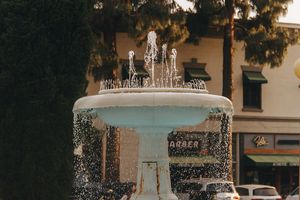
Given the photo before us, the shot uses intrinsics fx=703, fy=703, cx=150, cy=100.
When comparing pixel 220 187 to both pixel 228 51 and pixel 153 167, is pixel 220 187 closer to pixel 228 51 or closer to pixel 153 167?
pixel 228 51

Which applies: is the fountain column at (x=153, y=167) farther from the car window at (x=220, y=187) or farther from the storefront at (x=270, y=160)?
the storefront at (x=270, y=160)

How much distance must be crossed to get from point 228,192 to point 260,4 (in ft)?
35.1

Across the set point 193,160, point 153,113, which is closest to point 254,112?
point 193,160

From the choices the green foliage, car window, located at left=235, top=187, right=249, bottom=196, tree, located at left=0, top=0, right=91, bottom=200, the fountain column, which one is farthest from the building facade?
the fountain column

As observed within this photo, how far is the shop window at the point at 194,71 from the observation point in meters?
33.5

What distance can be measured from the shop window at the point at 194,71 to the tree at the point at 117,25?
133 inches

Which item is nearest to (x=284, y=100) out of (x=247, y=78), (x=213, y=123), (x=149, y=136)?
(x=247, y=78)

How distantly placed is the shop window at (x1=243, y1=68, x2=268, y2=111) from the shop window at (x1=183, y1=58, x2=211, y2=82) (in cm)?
227

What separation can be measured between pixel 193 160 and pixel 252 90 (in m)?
5.25

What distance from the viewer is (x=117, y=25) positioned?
30469 mm

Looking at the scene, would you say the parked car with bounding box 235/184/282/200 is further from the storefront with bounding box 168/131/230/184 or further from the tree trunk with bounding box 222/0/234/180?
the storefront with bounding box 168/131/230/184

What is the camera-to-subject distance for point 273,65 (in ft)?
101

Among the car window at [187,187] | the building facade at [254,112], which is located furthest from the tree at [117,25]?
the car window at [187,187]

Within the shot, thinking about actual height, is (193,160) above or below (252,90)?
below
